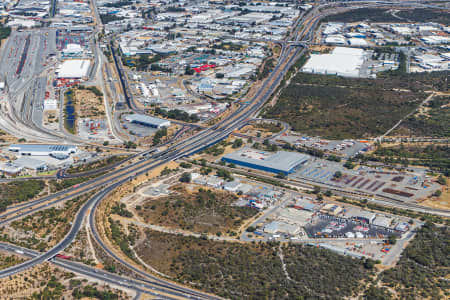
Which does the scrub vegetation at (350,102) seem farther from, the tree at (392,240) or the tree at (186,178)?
the tree at (392,240)

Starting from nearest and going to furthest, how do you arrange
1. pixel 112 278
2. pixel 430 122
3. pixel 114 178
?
pixel 112 278
pixel 114 178
pixel 430 122

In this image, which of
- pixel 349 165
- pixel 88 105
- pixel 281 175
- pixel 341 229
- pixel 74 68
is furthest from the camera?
pixel 74 68

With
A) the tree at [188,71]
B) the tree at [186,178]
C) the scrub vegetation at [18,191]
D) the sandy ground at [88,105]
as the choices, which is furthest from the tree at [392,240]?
the tree at [188,71]

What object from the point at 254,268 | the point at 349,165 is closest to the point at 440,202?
the point at 349,165

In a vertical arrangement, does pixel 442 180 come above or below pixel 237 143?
below

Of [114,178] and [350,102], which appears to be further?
[350,102]

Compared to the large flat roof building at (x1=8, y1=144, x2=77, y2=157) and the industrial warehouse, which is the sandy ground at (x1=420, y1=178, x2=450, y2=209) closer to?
the industrial warehouse

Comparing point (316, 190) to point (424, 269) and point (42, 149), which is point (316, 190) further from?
point (42, 149)

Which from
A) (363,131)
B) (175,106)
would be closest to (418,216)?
(363,131)
